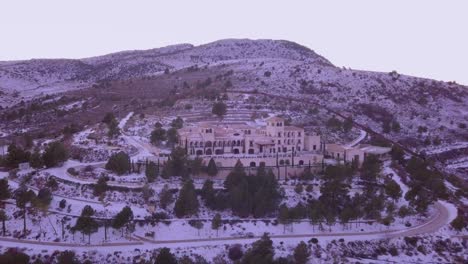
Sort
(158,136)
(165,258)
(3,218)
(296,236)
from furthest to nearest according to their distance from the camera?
1. (158,136)
2. (296,236)
3. (3,218)
4. (165,258)

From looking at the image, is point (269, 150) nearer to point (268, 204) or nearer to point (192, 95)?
point (268, 204)

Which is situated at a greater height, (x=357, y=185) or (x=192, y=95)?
(x=192, y=95)

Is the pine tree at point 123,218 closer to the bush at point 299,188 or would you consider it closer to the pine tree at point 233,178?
the pine tree at point 233,178

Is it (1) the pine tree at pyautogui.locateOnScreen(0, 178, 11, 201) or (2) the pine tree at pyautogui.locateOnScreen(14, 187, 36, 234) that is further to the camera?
(1) the pine tree at pyautogui.locateOnScreen(0, 178, 11, 201)

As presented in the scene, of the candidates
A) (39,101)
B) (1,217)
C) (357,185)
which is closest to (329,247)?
(357,185)

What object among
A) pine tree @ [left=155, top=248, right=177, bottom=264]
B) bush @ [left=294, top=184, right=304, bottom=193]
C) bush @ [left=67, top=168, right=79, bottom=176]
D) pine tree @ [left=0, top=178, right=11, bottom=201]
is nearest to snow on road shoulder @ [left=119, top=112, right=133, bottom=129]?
bush @ [left=67, top=168, right=79, bottom=176]

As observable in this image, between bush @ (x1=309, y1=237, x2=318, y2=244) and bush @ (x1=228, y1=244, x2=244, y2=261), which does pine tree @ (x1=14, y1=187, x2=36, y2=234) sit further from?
bush @ (x1=309, y1=237, x2=318, y2=244)

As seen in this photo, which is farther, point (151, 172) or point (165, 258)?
point (151, 172)

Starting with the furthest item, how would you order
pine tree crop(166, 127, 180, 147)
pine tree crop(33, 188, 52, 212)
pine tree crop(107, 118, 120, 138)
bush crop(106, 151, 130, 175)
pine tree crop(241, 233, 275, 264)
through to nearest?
1. pine tree crop(107, 118, 120, 138)
2. pine tree crop(166, 127, 180, 147)
3. bush crop(106, 151, 130, 175)
4. pine tree crop(33, 188, 52, 212)
5. pine tree crop(241, 233, 275, 264)

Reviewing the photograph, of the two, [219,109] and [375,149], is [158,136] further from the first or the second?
[375,149]

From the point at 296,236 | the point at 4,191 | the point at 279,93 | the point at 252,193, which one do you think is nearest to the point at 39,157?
the point at 4,191

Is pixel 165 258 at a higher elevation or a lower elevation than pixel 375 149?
lower
